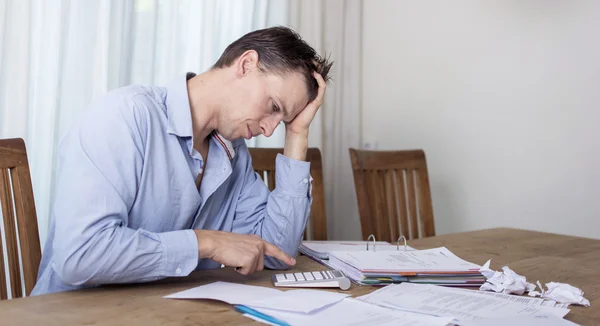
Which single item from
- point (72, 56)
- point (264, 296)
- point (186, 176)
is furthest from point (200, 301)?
point (72, 56)

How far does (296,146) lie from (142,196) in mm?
473

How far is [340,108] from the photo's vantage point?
3160mm

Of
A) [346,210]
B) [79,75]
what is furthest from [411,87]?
[79,75]

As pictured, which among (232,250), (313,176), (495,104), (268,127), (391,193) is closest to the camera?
(232,250)

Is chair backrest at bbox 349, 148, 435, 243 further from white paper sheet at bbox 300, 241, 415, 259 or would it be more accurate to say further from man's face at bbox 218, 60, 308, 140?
man's face at bbox 218, 60, 308, 140

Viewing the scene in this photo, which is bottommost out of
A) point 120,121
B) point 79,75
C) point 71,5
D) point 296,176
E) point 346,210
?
point 346,210

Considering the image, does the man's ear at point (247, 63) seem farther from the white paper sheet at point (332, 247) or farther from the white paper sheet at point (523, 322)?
the white paper sheet at point (523, 322)

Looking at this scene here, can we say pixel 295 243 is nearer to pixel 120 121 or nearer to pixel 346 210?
pixel 120 121

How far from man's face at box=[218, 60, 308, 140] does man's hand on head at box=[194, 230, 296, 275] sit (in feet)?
0.93

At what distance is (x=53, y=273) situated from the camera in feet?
3.94

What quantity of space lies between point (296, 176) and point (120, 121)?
49 cm

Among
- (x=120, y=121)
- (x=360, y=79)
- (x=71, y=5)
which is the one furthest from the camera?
(x=360, y=79)

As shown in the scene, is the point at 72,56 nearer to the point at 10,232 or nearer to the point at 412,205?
the point at 10,232

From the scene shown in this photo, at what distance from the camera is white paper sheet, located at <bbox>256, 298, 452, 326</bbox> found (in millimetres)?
907
